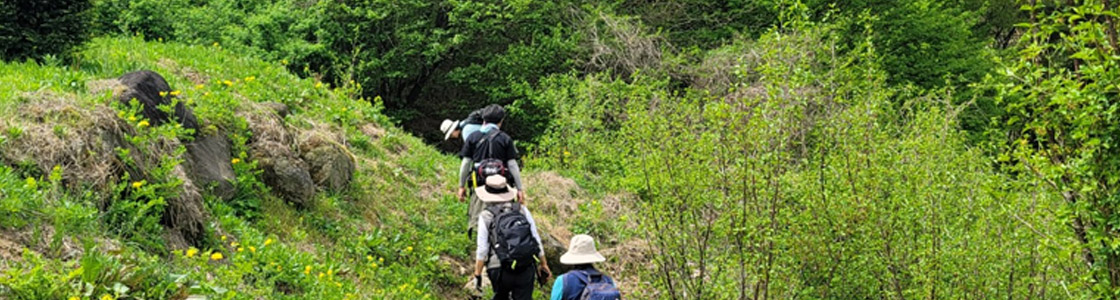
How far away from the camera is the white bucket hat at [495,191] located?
7.45m

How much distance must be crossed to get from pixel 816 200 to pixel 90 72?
264 inches

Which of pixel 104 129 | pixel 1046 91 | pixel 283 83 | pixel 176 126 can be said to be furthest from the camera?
pixel 283 83

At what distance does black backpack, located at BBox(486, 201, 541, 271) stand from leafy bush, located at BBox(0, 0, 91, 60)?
4676 mm

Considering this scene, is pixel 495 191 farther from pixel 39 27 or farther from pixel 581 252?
pixel 39 27

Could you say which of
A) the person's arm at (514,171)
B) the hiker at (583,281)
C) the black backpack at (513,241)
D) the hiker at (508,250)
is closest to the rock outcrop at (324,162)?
the person's arm at (514,171)

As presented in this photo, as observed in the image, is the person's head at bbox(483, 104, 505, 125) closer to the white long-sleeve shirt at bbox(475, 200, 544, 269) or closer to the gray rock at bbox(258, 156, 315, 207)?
the white long-sleeve shirt at bbox(475, 200, 544, 269)

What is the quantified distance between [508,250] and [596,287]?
149cm

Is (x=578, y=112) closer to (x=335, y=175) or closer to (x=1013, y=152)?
(x=335, y=175)

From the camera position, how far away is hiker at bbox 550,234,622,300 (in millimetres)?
5566

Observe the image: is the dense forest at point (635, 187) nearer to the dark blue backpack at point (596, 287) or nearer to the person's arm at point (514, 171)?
the person's arm at point (514, 171)

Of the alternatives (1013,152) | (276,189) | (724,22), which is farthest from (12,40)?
(724,22)

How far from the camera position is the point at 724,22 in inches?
829

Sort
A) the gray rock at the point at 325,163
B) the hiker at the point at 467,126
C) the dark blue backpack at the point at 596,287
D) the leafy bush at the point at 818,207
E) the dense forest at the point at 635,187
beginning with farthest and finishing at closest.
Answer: the gray rock at the point at 325,163, the hiker at the point at 467,126, the leafy bush at the point at 818,207, the dark blue backpack at the point at 596,287, the dense forest at the point at 635,187

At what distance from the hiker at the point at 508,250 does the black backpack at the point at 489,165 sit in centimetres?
48
